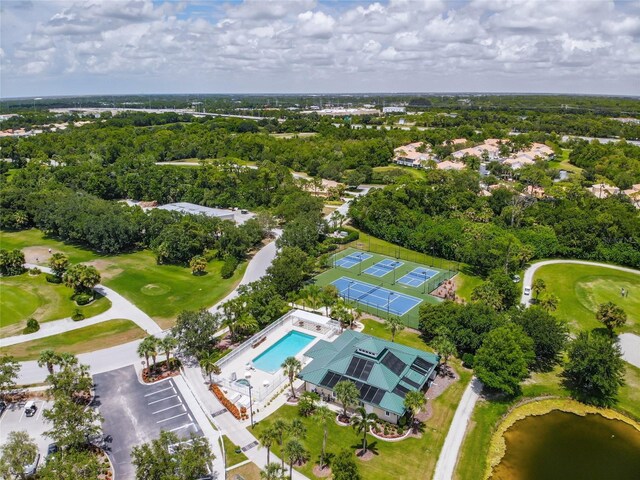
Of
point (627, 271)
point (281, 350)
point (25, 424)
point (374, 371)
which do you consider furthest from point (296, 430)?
point (627, 271)

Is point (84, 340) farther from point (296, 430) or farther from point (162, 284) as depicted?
point (296, 430)

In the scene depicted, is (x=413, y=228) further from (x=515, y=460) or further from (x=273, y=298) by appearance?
(x=515, y=460)

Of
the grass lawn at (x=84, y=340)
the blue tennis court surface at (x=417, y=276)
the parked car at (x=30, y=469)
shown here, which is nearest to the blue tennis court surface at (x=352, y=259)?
the blue tennis court surface at (x=417, y=276)

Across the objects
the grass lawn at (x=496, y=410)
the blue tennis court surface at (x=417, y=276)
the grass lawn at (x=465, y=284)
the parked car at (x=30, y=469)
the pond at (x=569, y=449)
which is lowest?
the pond at (x=569, y=449)

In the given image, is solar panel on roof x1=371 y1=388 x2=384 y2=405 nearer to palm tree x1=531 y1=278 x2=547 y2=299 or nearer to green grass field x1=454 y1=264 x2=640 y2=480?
green grass field x1=454 y1=264 x2=640 y2=480

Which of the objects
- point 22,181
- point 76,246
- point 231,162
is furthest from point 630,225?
point 22,181

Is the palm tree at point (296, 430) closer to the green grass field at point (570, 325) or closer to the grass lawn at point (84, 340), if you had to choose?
the green grass field at point (570, 325)

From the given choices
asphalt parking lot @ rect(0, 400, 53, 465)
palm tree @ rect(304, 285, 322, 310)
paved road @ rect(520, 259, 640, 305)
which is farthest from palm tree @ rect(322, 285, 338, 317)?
asphalt parking lot @ rect(0, 400, 53, 465)
